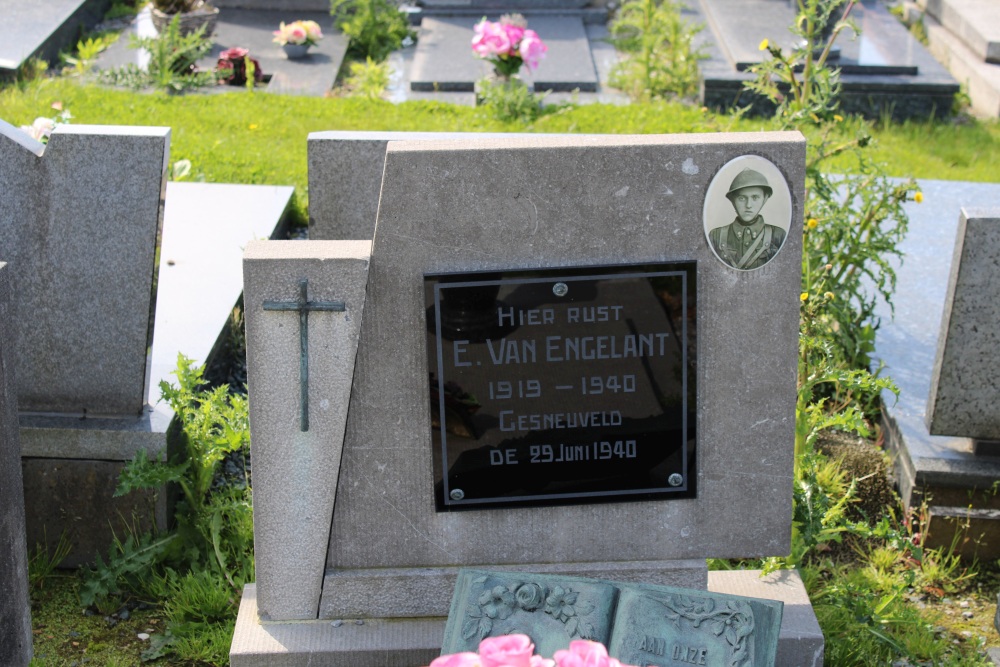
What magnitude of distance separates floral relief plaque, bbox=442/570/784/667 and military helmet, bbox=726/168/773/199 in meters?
0.96

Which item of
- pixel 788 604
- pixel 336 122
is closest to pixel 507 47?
pixel 336 122

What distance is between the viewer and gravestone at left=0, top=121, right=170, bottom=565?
11.4 ft

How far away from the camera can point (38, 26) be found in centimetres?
818

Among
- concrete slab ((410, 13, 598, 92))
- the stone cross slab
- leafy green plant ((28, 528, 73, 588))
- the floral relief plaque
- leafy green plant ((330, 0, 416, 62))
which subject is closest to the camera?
the floral relief plaque

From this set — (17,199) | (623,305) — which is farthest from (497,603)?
(17,199)

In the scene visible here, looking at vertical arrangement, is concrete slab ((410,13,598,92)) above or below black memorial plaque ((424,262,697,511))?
above

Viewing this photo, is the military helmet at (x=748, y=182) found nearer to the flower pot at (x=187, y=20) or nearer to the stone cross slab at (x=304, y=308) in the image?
the stone cross slab at (x=304, y=308)

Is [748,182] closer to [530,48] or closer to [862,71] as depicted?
[530,48]

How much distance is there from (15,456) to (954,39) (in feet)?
26.2

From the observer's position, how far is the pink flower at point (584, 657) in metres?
1.86

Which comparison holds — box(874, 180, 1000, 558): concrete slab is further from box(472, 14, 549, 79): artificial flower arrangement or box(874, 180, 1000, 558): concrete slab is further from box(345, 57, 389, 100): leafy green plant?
box(345, 57, 389, 100): leafy green plant

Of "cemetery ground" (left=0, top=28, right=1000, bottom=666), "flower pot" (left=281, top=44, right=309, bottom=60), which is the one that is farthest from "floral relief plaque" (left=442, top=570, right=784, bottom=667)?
"flower pot" (left=281, top=44, right=309, bottom=60)

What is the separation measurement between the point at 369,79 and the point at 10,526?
545 cm

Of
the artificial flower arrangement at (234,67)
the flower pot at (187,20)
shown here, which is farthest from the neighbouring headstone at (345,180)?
the flower pot at (187,20)
